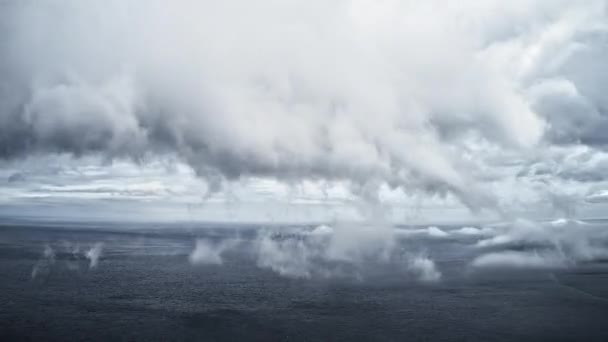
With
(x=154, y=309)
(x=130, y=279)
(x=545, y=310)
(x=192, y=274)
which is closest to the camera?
(x=154, y=309)

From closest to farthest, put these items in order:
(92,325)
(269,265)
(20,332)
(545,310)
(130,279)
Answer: (20,332) → (92,325) → (545,310) → (130,279) → (269,265)

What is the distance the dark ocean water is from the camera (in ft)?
259

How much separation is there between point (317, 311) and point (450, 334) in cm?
2910

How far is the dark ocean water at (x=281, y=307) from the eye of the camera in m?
78.9

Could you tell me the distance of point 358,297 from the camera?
117 m

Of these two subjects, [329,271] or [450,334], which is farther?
[329,271]

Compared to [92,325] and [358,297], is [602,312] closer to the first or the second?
[358,297]

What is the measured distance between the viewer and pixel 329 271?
176 meters

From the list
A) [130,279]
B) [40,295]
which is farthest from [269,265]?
[40,295]

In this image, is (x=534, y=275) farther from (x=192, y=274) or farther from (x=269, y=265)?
(x=192, y=274)

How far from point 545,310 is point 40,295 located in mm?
124711

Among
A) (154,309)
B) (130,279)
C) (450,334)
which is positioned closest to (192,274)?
(130,279)

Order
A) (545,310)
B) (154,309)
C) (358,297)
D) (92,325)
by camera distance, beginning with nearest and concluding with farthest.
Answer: (92,325)
(154,309)
(545,310)
(358,297)

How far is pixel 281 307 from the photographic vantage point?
100000 mm
